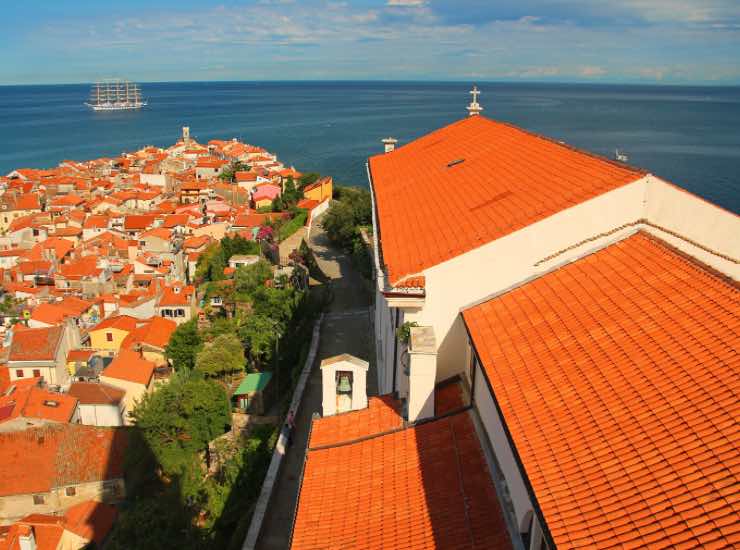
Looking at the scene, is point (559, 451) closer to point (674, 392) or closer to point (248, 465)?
point (674, 392)

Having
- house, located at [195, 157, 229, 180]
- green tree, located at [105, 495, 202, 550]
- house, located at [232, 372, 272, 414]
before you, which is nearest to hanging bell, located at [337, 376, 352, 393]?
green tree, located at [105, 495, 202, 550]

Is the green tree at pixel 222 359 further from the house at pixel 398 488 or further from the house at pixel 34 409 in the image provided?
the house at pixel 398 488

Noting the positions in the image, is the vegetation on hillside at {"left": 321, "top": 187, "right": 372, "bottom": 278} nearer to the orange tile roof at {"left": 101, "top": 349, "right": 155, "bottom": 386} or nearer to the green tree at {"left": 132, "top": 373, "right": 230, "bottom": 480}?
the green tree at {"left": 132, "top": 373, "right": 230, "bottom": 480}

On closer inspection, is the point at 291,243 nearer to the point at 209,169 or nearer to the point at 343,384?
the point at 343,384

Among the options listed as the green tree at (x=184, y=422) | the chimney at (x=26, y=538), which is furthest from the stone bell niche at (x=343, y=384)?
the chimney at (x=26, y=538)

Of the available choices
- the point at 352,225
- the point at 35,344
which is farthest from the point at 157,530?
the point at 35,344

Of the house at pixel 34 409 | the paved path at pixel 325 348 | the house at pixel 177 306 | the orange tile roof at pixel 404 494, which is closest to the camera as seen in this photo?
the orange tile roof at pixel 404 494
